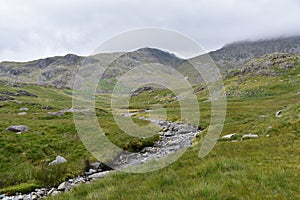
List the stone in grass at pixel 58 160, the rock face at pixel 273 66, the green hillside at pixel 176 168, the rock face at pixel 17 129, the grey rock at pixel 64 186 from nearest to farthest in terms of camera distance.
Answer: the green hillside at pixel 176 168 → the grey rock at pixel 64 186 → the stone in grass at pixel 58 160 → the rock face at pixel 17 129 → the rock face at pixel 273 66

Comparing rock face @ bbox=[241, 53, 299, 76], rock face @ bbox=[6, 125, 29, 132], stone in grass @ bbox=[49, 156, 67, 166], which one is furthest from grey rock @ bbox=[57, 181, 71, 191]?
rock face @ bbox=[241, 53, 299, 76]

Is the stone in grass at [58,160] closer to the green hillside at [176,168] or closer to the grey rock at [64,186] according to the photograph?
the green hillside at [176,168]

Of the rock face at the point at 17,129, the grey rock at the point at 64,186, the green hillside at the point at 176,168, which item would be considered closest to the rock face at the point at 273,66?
the green hillside at the point at 176,168

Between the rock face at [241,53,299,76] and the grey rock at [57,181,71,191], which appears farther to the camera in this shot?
the rock face at [241,53,299,76]

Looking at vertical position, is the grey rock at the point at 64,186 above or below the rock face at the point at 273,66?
below

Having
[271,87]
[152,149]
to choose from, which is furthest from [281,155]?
[271,87]

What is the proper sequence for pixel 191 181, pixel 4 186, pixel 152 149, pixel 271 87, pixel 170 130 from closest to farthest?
pixel 191 181 < pixel 4 186 < pixel 152 149 < pixel 170 130 < pixel 271 87

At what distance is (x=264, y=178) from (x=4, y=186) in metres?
16.0

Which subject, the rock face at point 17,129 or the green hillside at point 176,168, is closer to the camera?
the green hillside at point 176,168

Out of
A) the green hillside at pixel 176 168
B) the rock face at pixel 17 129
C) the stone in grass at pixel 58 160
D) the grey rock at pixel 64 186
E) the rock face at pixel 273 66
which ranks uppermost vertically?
the rock face at pixel 273 66

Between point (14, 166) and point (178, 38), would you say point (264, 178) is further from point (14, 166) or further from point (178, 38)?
point (14, 166)

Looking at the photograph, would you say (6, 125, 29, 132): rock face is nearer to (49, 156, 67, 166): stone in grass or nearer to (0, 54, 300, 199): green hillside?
(0, 54, 300, 199): green hillside

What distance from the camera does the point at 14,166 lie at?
19.6 m

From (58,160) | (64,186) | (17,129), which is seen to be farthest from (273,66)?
(64,186)
